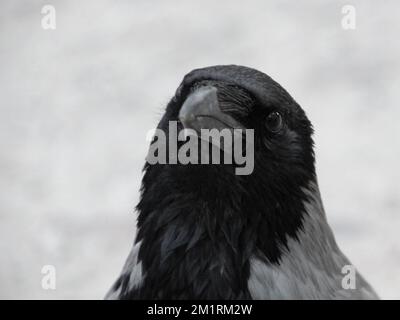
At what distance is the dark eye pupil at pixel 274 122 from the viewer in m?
4.64

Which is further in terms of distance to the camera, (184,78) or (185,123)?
(184,78)

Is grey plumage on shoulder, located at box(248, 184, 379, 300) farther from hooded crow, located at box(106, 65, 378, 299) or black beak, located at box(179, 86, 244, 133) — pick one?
black beak, located at box(179, 86, 244, 133)

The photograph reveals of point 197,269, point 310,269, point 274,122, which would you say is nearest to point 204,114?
point 274,122

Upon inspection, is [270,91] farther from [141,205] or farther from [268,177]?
[141,205]

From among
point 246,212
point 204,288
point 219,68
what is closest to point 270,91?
point 219,68

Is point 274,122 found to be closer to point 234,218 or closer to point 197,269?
point 234,218

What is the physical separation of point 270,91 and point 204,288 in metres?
0.96

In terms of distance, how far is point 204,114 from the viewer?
14.6 ft

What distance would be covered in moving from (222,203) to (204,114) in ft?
1.41

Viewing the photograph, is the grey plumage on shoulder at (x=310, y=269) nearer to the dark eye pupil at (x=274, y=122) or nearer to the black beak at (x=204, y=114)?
the dark eye pupil at (x=274, y=122)

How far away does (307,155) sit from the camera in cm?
479

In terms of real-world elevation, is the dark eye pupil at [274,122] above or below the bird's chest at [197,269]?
above

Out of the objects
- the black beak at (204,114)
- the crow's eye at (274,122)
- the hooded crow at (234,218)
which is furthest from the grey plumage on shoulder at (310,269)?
the black beak at (204,114)
